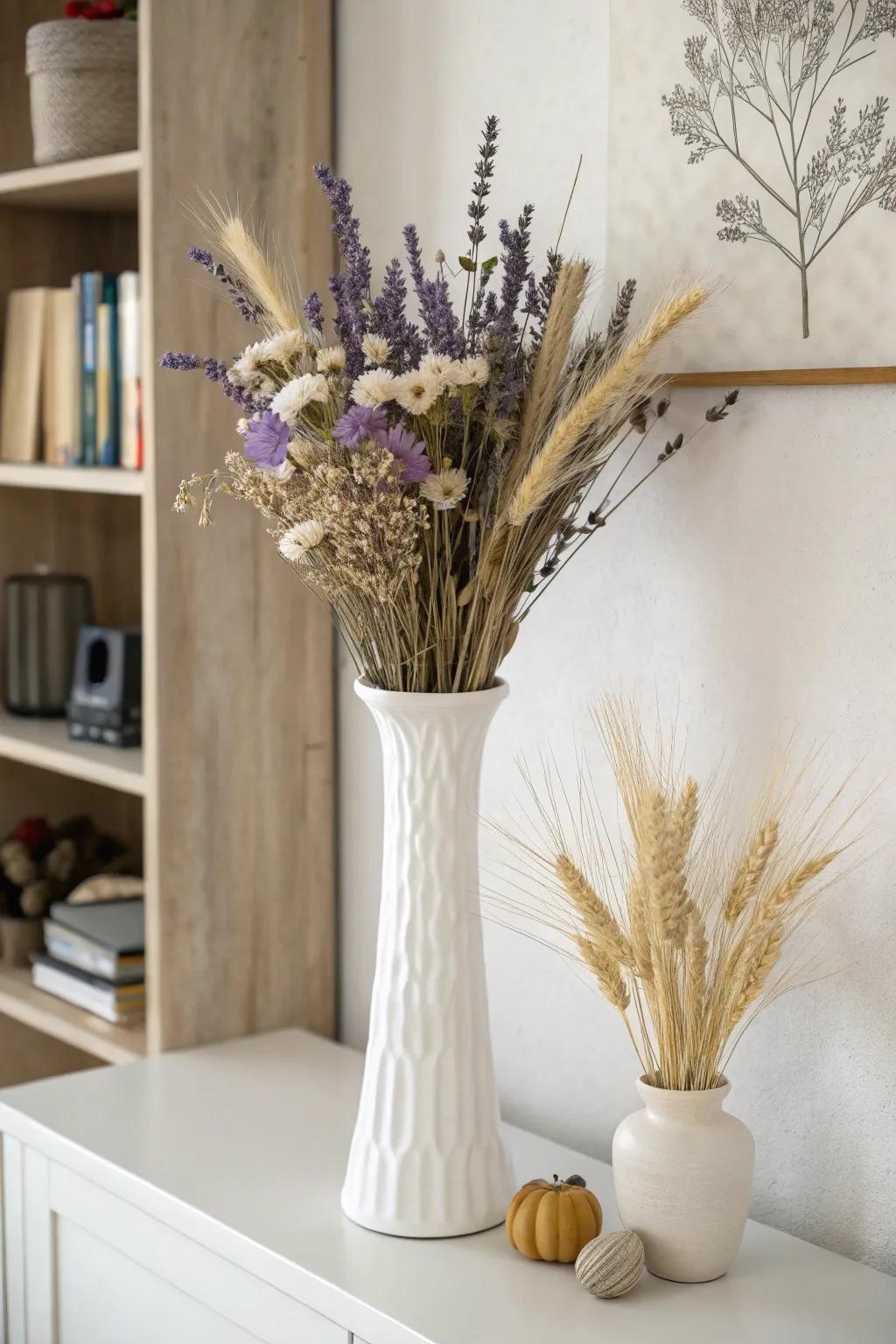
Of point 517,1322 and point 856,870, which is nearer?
point 517,1322

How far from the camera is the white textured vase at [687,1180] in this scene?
125 cm

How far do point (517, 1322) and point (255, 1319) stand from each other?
281mm

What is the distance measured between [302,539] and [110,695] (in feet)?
2.74

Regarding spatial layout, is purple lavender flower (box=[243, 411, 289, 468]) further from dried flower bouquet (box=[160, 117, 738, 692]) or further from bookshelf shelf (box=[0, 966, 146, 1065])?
bookshelf shelf (box=[0, 966, 146, 1065])

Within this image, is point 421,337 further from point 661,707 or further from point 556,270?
point 661,707

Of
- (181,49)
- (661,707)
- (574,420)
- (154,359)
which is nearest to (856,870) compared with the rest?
(661,707)

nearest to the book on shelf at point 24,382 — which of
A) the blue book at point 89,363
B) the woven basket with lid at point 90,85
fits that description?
the blue book at point 89,363

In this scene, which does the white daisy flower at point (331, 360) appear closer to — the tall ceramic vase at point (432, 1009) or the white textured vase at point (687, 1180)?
the tall ceramic vase at point (432, 1009)

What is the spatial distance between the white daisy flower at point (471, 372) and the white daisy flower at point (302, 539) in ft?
0.57

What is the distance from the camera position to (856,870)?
135 cm

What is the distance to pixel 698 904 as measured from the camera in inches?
57.2

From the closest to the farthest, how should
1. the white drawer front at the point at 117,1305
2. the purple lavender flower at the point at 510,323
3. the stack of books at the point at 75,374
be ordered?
the purple lavender flower at the point at 510,323 → the white drawer front at the point at 117,1305 → the stack of books at the point at 75,374

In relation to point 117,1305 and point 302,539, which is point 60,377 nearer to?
point 302,539

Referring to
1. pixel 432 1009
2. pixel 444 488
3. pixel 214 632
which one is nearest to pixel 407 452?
pixel 444 488
